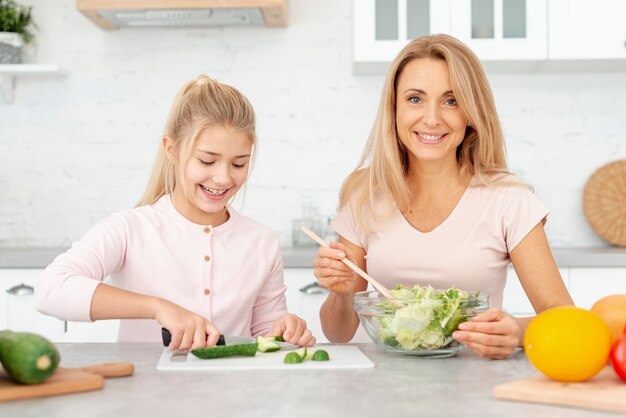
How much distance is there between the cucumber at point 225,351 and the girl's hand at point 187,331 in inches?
1.7

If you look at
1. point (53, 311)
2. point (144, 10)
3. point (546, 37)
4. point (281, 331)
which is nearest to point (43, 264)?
point (144, 10)

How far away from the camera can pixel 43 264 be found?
9.78 feet

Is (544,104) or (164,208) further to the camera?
(544,104)

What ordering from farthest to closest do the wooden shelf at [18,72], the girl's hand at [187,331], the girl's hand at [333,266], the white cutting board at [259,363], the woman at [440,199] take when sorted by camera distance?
1. the wooden shelf at [18,72]
2. the woman at [440,199]
3. the girl's hand at [333,266]
4. the girl's hand at [187,331]
5. the white cutting board at [259,363]

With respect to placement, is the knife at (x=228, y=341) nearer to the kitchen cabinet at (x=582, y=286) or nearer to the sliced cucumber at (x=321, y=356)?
the sliced cucumber at (x=321, y=356)

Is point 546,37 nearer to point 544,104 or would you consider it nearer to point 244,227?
point 544,104

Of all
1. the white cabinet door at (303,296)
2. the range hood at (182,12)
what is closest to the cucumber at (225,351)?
the white cabinet door at (303,296)

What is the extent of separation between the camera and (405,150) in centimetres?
211

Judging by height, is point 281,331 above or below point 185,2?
below

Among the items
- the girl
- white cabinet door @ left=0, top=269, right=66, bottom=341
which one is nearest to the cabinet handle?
white cabinet door @ left=0, top=269, right=66, bottom=341

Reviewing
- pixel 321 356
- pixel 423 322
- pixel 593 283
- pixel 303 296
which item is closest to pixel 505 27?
pixel 593 283

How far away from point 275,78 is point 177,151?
1.78m

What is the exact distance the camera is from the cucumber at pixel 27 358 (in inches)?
42.8

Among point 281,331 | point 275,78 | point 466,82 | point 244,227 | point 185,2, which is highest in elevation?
point 185,2
